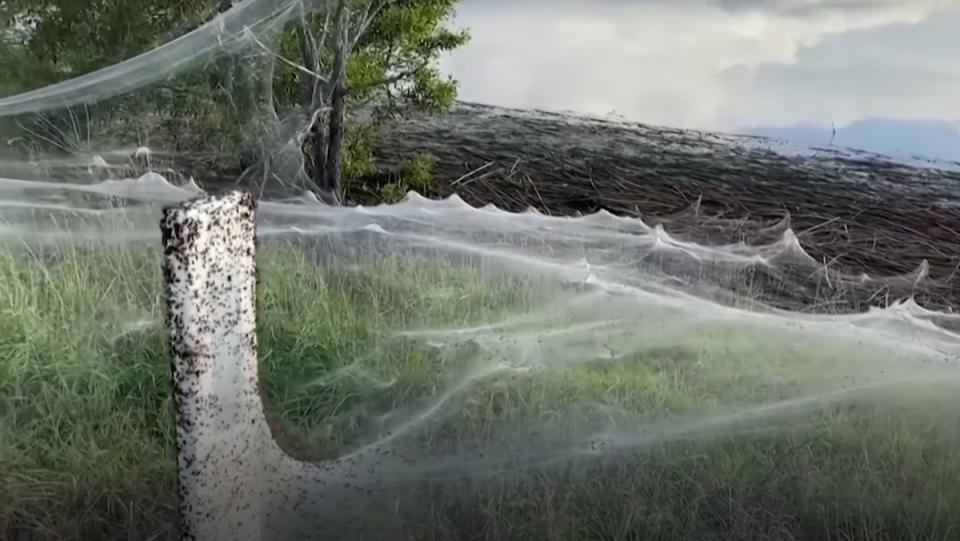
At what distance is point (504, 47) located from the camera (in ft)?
5.84

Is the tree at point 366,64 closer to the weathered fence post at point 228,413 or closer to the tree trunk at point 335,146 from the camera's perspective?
the tree trunk at point 335,146

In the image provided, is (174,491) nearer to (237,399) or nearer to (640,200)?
(237,399)

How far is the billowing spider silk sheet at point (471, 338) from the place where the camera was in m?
1.65

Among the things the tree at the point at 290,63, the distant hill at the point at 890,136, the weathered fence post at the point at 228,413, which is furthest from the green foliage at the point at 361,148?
the distant hill at the point at 890,136

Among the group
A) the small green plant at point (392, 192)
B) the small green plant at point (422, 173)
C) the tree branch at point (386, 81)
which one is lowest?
the small green plant at point (392, 192)

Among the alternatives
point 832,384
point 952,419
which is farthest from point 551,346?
point 952,419

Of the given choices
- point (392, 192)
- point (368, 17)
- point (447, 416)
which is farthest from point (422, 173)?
point (447, 416)

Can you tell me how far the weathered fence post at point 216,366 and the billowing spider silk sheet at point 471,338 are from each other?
0.36ft

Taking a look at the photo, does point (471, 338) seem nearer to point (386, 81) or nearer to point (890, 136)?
point (386, 81)

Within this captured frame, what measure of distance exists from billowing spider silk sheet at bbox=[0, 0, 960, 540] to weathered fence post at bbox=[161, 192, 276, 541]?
0.11m

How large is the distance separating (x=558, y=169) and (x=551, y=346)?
308mm

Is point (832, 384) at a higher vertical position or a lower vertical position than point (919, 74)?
lower

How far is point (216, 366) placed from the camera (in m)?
1.66

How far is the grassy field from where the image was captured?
164cm
